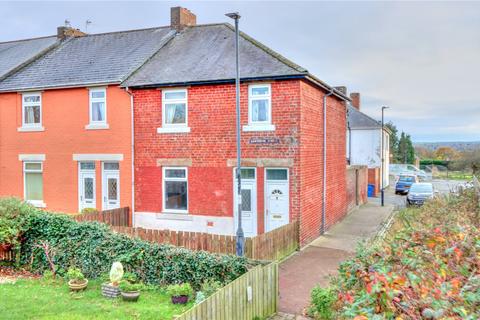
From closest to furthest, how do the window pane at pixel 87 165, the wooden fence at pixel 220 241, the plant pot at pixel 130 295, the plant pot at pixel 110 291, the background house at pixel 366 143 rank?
1. the plant pot at pixel 130 295
2. the plant pot at pixel 110 291
3. the wooden fence at pixel 220 241
4. the window pane at pixel 87 165
5. the background house at pixel 366 143

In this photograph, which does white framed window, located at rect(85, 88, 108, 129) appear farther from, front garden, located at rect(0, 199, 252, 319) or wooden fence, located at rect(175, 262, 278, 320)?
wooden fence, located at rect(175, 262, 278, 320)

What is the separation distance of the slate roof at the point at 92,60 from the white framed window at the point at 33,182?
11.9 ft

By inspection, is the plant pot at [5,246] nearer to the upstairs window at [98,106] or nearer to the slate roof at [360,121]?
the upstairs window at [98,106]

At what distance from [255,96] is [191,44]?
5.42 metres

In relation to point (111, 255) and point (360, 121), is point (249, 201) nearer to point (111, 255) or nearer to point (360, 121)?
point (111, 255)

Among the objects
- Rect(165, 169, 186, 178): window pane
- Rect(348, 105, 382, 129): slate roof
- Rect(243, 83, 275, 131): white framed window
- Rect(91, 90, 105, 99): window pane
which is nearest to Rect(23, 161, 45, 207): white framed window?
Rect(91, 90, 105, 99): window pane

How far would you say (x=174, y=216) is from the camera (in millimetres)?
16266

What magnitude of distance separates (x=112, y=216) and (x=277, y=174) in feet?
22.1

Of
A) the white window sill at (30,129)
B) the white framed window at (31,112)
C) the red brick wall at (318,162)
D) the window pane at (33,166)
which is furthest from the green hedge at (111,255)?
the white framed window at (31,112)

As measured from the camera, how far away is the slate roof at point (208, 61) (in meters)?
14.9

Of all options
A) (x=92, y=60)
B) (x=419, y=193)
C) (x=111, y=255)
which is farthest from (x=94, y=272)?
(x=419, y=193)

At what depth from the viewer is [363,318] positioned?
3.10m

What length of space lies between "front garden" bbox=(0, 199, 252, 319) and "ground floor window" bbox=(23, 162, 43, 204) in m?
7.23

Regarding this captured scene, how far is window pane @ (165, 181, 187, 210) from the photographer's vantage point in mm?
16297
